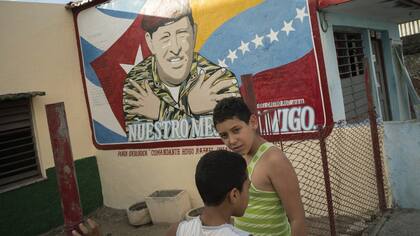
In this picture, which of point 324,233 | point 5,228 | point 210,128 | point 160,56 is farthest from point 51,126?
point 5,228

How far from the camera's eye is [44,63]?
7.10 m

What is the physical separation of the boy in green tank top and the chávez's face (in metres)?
4.13

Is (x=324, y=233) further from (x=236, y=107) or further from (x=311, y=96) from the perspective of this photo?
(x=236, y=107)

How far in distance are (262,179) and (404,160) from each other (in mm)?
3421

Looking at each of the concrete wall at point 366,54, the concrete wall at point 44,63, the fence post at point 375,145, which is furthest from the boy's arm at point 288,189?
the concrete wall at point 44,63

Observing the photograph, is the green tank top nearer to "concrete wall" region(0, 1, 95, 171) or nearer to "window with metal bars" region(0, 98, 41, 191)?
"window with metal bars" region(0, 98, 41, 191)

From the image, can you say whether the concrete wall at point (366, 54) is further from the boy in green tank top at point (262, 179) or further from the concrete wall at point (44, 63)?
the concrete wall at point (44, 63)

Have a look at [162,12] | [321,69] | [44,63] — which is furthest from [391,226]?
[44,63]

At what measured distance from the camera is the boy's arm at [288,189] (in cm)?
184

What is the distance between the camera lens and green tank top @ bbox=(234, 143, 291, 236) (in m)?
1.92

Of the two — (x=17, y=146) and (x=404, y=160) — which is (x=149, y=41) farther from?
(x=404, y=160)

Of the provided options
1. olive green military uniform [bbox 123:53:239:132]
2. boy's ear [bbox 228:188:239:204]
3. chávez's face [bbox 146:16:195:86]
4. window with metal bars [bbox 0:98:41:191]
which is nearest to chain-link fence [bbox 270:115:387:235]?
olive green military uniform [bbox 123:53:239:132]

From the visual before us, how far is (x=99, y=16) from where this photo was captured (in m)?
7.14

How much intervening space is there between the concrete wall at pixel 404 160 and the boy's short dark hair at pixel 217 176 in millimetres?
3744
